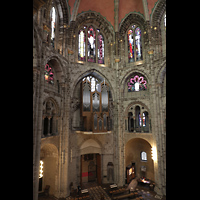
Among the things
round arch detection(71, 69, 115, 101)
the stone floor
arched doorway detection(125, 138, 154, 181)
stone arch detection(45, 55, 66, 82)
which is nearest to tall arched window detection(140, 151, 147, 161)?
arched doorway detection(125, 138, 154, 181)

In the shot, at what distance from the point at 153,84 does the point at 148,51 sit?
3755 millimetres

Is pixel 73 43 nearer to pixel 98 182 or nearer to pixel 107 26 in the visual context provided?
pixel 107 26

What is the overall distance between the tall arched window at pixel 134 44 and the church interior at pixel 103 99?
0.12 metres

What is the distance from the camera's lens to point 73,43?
16.2m

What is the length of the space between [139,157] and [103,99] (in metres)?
9.49

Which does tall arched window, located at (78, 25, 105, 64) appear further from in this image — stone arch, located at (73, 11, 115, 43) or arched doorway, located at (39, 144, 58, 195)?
arched doorway, located at (39, 144, 58, 195)

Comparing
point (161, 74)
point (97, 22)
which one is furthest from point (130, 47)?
point (161, 74)

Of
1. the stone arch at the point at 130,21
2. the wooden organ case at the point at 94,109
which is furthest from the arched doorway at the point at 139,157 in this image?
the stone arch at the point at 130,21

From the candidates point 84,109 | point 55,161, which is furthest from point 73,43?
point 55,161

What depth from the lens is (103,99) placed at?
1614 centimetres

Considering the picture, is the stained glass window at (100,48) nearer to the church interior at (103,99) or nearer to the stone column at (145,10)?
the church interior at (103,99)

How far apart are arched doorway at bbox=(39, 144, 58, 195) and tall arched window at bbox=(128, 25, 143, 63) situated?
528 inches

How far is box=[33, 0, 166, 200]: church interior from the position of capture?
1381 cm
